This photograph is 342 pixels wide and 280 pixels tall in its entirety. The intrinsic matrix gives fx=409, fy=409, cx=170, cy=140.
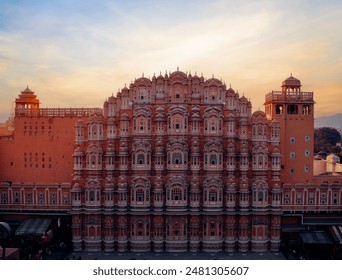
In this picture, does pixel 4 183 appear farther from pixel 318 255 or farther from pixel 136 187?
pixel 318 255

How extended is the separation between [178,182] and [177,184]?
0.16 m

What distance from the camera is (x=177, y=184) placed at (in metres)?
23.6

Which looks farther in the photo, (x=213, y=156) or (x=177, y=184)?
(x=213, y=156)

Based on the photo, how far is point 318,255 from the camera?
2327 cm

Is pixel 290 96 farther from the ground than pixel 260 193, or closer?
farther from the ground

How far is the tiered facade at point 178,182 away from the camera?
77.6 feet

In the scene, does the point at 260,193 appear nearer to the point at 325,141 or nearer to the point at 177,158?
the point at 177,158

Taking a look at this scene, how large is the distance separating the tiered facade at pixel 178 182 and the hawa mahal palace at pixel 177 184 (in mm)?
58

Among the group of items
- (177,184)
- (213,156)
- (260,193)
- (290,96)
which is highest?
(290,96)

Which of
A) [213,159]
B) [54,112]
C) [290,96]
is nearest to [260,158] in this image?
[213,159]

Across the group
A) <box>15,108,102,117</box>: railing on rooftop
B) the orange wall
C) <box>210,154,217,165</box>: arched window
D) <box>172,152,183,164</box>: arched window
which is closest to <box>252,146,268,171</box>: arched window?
<box>210,154,217,165</box>: arched window

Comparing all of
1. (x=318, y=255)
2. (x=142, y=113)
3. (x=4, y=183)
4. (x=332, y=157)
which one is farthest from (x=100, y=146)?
(x=332, y=157)

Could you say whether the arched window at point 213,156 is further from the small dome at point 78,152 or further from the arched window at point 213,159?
the small dome at point 78,152

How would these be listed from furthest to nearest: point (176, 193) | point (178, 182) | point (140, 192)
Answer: point (140, 192)
point (176, 193)
point (178, 182)
